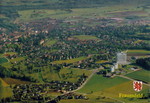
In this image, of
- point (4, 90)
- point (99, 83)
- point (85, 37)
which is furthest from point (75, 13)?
point (4, 90)

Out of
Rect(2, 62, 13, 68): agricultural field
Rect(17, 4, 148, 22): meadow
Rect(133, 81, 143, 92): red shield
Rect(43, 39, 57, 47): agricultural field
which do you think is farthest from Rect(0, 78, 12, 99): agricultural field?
Rect(17, 4, 148, 22): meadow

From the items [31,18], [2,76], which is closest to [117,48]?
[2,76]

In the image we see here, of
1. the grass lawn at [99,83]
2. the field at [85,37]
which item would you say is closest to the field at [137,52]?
the grass lawn at [99,83]

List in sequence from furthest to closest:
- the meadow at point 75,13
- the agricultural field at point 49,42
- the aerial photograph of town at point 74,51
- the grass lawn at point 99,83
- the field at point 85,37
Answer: the meadow at point 75,13, the field at point 85,37, the agricultural field at point 49,42, the grass lawn at point 99,83, the aerial photograph of town at point 74,51

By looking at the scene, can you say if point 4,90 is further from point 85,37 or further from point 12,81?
point 85,37

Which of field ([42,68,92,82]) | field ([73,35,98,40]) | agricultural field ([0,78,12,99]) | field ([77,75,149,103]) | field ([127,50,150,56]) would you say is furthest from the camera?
field ([73,35,98,40])

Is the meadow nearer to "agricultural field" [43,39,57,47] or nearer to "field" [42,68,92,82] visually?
"agricultural field" [43,39,57,47]

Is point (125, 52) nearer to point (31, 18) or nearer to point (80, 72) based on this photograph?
point (80, 72)

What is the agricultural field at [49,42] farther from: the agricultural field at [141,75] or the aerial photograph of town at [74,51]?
the agricultural field at [141,75]
